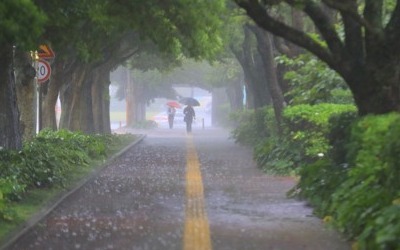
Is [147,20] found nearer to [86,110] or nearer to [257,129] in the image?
[257,129]

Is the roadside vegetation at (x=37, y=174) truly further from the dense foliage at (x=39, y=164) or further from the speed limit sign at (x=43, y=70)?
the speed limit sign at (x=43, y=70)

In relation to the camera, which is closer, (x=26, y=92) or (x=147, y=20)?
(x=147, y=20)

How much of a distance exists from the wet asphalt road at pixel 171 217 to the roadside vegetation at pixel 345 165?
0.35m

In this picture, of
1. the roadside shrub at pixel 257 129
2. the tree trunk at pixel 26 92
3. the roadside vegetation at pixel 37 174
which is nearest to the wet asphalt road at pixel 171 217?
the roadside vegetation at pixel 37 174

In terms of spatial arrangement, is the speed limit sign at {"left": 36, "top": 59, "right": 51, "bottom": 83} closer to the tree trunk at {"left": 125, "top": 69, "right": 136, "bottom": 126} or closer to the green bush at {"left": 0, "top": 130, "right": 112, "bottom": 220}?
the green bush at {"left": 0, "top": 130, "right": 112, "bottom": 220}

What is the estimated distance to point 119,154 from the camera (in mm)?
24438

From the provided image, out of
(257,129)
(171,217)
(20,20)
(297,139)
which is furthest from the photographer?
(257,129)

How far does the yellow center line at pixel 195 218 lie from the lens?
922 cm

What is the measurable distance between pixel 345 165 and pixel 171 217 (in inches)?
109

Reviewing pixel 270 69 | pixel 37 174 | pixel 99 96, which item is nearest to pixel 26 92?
pixel 37 174

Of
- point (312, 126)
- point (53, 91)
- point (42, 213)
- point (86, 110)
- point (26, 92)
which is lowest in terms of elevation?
point (42, 213)

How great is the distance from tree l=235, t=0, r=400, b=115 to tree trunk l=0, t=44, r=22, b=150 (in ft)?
16.0

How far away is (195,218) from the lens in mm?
11219

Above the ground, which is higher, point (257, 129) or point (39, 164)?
point (257, 129)
